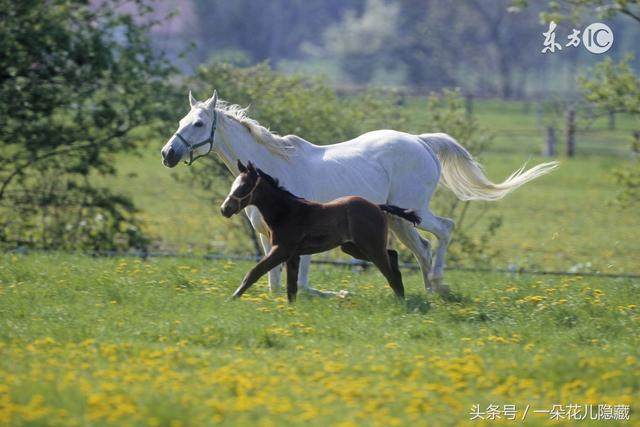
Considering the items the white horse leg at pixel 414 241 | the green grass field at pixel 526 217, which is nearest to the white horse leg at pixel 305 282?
the white horse leg at pixel 414 241

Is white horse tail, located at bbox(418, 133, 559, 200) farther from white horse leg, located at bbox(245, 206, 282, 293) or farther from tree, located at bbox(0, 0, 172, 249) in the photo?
tree, located at bbox(0, 0, 172, 249)

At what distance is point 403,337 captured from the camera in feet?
27.0

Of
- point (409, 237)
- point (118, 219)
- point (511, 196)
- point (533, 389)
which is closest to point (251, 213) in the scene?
point (409, 237)

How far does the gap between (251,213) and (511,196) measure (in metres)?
19.8

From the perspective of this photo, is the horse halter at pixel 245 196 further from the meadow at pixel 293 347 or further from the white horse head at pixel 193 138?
the white horse head at pixel 193 138

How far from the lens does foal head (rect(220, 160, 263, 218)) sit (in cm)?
888

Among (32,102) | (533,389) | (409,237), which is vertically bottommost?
(533,389)

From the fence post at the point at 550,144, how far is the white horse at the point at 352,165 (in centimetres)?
2309

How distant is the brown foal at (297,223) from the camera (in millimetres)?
9047

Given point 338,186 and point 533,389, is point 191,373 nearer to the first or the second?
point 533,389

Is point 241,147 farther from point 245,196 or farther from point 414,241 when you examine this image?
point 414,241

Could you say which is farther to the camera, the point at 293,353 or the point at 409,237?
the point at 409,237

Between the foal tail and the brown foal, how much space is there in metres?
0.45

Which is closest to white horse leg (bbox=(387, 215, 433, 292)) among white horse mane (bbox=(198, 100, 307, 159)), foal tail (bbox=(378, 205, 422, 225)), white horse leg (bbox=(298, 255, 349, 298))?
foal tail (bbox=(378, 205, 422, 225))
